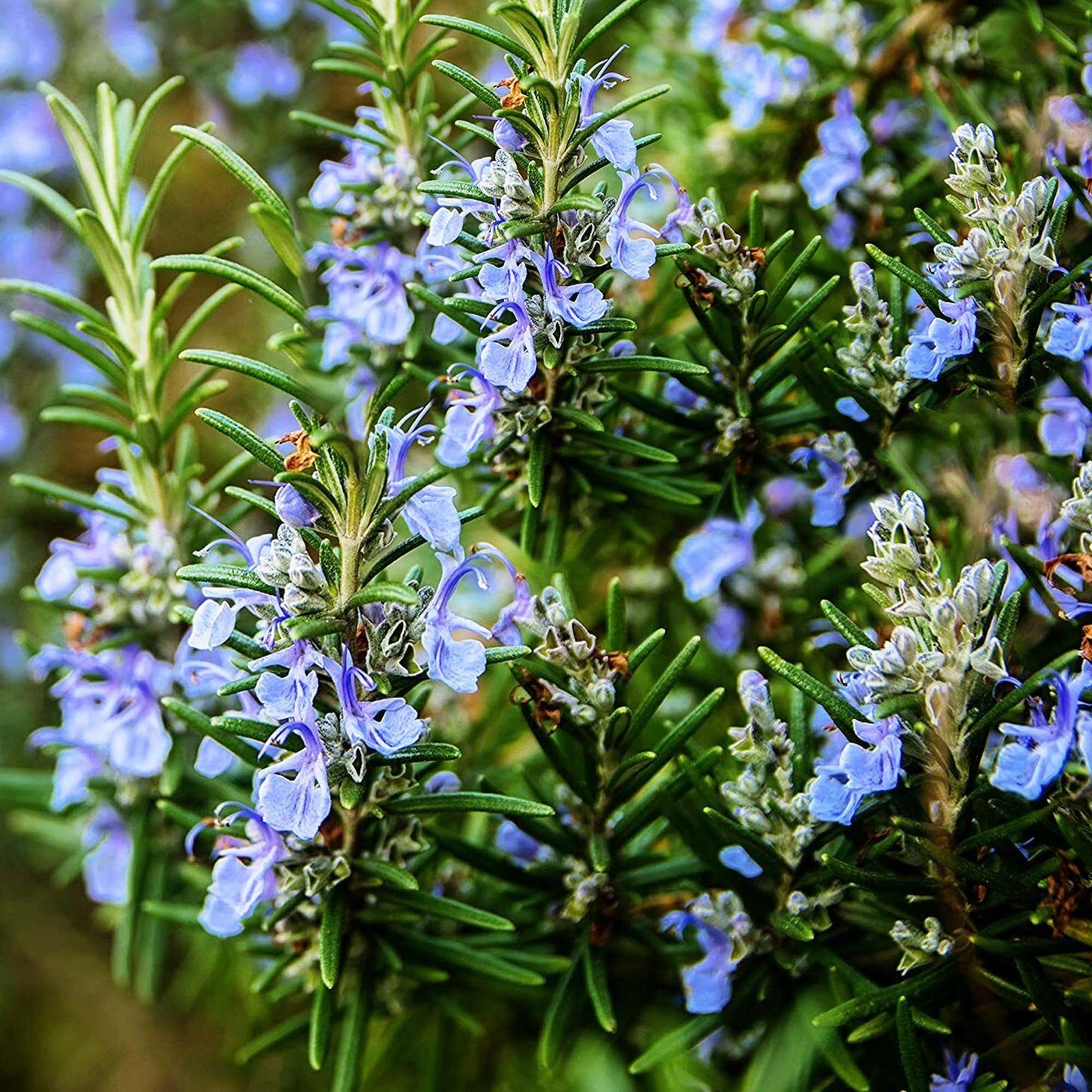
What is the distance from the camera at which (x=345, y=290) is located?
999mm

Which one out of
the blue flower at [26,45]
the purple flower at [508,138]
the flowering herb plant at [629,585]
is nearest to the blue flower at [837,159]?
the flowering herb plant at [629,585]

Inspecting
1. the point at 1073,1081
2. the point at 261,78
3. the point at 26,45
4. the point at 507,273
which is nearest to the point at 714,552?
the point at 507,273

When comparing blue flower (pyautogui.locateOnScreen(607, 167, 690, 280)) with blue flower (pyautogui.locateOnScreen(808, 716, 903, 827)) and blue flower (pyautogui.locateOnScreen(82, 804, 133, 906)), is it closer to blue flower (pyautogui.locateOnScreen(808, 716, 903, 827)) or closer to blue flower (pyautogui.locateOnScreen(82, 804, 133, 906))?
blue flower (pyautogui.locateOnScreen(808, 716, 903, 827))

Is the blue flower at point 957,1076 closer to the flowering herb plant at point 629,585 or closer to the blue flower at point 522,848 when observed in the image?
the flowering herb plant at point 629,585

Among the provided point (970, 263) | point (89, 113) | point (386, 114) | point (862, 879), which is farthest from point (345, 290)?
point (89, 113)

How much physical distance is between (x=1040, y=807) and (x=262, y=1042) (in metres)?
0.77

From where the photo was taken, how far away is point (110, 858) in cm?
111

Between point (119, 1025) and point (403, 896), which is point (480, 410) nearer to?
point (403, 896)

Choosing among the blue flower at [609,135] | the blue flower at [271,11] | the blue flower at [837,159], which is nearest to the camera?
the blue flower at [609,135]

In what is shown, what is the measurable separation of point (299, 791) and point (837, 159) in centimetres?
84

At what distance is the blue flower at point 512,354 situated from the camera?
75 cm

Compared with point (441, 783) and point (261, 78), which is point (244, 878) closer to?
point (441, 783)

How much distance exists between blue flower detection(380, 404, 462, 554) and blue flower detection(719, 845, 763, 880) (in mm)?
359

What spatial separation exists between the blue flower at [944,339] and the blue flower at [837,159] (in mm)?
286
